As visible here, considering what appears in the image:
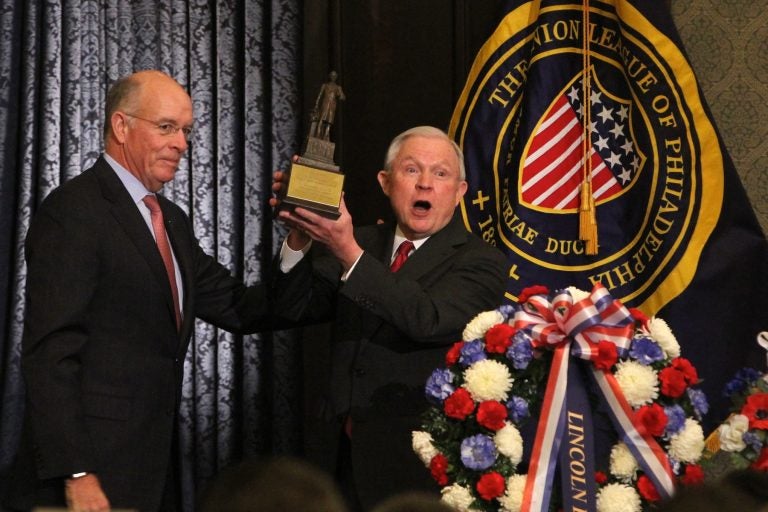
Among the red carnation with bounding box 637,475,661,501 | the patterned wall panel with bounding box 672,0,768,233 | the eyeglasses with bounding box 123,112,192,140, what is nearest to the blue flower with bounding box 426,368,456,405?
the red carnation with bounding box 637,475,661,501

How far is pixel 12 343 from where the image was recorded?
4352 millimetres

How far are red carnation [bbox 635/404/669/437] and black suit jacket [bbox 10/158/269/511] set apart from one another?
1.33 m

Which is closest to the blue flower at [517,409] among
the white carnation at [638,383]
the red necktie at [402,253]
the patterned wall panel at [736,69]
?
the white carnation at [638,383]

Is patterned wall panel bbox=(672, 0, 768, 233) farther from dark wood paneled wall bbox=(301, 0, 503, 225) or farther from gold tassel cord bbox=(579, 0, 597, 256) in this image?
dark wood paneled wall bbox=(301, 0, 503, 225)

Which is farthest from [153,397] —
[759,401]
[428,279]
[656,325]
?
[759,401]

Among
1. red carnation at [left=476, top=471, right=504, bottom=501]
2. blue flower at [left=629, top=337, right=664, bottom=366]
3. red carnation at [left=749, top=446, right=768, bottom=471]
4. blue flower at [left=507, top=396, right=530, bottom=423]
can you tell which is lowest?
red carnation at [left=476, top=471, right=504, bottom=501]

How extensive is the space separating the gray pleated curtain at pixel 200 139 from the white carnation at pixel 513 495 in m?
2.01

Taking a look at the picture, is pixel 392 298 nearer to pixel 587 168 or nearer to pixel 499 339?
pixel 499 339

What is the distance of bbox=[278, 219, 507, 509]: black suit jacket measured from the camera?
290 cm

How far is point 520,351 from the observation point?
2561 millimetres

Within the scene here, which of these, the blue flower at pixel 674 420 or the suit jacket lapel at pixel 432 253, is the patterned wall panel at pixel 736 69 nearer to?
the suit jacket lapel at pixel 432 253

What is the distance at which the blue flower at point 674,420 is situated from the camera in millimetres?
2508

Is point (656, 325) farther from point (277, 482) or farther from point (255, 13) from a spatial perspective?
point (255, 13)

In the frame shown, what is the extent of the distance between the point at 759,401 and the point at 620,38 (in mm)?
1947
